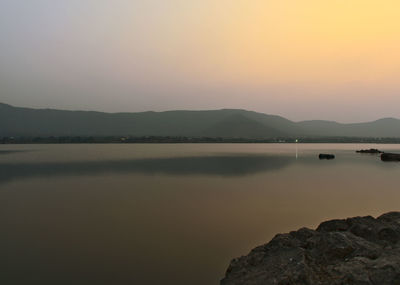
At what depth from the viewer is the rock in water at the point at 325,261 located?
5.41 meters

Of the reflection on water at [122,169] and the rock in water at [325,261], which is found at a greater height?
the rock in water at [325,261]

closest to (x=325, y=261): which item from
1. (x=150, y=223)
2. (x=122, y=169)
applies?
(x=150, y=223)

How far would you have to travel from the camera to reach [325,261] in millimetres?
6312

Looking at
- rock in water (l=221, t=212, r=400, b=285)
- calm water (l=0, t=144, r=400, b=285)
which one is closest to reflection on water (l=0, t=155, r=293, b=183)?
calm water (l=0, t=144, r=400, b=285)

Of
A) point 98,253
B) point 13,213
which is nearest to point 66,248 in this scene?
point 98,253

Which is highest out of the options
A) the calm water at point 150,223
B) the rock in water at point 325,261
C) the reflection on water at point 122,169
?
the rock in water at point 325,261

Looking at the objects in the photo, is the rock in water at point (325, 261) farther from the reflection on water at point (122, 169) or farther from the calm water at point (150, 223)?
the reflection on water at point (122, 169)

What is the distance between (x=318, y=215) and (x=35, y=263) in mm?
12031

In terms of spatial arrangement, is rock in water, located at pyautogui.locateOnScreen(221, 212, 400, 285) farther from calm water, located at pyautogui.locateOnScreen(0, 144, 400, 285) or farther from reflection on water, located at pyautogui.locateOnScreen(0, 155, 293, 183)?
reflection on water, located at pyautogui.locateOnScreen(0, 155, 293, 183)

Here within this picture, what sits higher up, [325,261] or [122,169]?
[325,261]

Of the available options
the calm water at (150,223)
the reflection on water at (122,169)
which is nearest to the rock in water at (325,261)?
the calm water at (150,223)

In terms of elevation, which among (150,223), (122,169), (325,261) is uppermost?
(325,261)

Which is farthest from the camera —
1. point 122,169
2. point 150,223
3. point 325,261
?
point 122,169

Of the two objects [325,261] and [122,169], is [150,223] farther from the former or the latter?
[122,169]
